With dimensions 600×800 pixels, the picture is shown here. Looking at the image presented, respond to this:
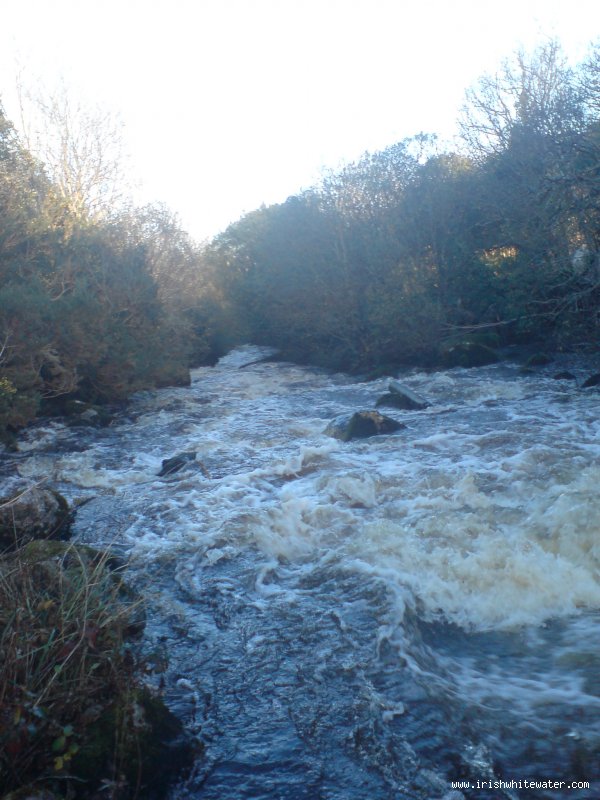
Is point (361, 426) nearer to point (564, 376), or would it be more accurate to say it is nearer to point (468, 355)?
point (564, 376)

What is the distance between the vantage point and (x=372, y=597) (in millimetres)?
6609

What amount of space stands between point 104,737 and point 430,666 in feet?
8.40

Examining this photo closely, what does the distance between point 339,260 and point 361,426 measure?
13.5 metres

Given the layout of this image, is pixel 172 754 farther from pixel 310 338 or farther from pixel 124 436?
pixel 310 338

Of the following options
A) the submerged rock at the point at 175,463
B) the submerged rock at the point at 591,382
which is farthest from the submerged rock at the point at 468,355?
the submerged rock at the point at 175,463

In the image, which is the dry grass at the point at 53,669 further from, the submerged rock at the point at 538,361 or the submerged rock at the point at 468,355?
the submerged rock at the point at 468,355

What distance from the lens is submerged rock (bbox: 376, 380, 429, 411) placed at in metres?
16.1

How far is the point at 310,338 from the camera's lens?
26.8 metres

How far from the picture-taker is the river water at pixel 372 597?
14.5 feet

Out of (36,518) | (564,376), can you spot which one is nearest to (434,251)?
(564,376)

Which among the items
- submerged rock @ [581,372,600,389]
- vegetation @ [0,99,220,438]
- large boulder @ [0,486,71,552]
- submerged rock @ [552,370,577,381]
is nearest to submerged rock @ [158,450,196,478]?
large boulder @ [0,486,71,552]

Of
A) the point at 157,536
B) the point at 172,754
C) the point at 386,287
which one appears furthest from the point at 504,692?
the point at 386,287

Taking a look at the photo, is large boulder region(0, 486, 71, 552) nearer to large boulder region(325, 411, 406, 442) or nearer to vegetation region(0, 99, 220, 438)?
vegetation region(0, 99, 220, 438)

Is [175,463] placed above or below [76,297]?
below
